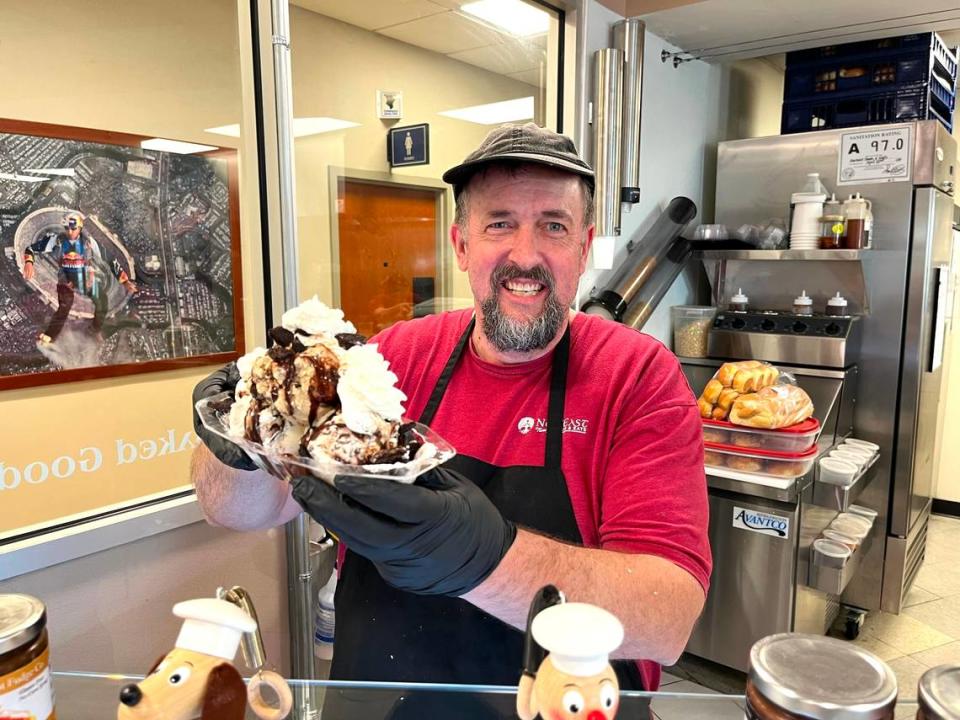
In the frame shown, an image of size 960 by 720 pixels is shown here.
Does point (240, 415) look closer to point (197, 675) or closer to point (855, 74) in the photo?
point (197, 675)

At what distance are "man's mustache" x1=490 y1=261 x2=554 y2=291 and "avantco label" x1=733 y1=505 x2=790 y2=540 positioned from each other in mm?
1471

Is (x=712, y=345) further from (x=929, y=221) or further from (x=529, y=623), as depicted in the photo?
(x=529, y=623)

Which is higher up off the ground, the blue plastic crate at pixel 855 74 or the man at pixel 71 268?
the blue plastic crate at pixel 855 74

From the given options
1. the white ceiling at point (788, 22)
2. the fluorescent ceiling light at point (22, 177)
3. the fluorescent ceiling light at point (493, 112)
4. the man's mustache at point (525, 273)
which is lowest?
the man's mustache at point (525, 273)

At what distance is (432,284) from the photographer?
308 centimetres

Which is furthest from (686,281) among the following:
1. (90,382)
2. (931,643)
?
(90,382)

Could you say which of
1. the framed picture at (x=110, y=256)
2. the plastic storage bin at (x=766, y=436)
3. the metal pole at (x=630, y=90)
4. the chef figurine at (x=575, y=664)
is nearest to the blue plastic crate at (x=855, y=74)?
the metal pole at (x=630, y=90)

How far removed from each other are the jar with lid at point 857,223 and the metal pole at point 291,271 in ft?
7.14

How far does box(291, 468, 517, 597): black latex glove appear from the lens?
718 mm

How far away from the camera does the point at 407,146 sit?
3.18 meters

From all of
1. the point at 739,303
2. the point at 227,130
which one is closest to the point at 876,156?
the point at 739,303

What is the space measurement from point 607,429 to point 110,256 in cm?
129

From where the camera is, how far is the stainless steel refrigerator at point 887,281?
2701 mm

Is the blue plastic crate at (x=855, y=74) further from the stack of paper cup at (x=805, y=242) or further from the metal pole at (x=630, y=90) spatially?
the metal pole at (x=630, y=90)
